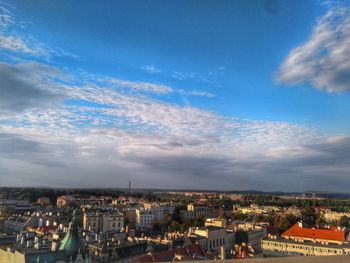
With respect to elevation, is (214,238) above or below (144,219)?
above

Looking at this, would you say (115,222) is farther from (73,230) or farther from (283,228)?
(73,230)

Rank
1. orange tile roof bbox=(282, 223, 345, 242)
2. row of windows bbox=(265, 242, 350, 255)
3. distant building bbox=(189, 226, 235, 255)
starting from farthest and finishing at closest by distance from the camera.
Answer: orange tile roof bbox=(282, 223, 345, 242)
distant building bbox=(189, 226, 235, 255)
row of windows bbox=(265, 242, 350, 255)

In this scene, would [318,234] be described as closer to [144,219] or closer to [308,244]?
[308,244]

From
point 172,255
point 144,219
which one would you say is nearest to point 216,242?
point 172,255

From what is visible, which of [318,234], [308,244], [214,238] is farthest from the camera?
[318,234]

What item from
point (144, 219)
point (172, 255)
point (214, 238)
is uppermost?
point (172, 255)

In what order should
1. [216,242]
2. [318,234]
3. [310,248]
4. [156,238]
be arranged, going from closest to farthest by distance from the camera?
[310,248]
[156,238]
[216,242]
[318,234]

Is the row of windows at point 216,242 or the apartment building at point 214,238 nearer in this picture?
the apartment building at point 214,238

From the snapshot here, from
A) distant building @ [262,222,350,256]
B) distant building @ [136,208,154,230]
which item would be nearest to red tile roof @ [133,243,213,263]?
distant building @ [262,222,350,256]

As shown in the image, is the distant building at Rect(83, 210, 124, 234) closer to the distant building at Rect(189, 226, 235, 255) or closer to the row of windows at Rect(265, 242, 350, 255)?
the distant building at Rect(189, 226, 235, 255)

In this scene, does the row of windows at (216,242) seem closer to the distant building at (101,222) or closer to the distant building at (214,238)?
the distant building at (214,238)

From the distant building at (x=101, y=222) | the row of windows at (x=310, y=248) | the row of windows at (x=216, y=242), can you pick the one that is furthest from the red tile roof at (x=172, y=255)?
the distant building at (x=101, y=222)

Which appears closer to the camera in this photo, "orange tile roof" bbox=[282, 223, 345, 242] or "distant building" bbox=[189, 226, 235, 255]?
"distant building" bbox=[189, 226, 235, 255]

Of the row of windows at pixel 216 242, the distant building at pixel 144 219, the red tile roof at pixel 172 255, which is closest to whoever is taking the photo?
the red tile roof at pixel 172 255
